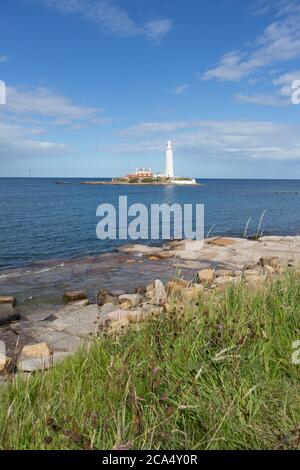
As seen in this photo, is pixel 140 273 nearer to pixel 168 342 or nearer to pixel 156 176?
pixel 168 342

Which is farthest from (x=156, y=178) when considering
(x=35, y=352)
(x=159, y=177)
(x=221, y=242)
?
(x=35, y=352)

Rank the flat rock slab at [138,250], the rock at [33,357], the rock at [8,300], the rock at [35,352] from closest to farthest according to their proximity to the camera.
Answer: the rock at [33,357]
the rock at [35,352]
the rock at [8,300]
the flat rock slab at [138,250]

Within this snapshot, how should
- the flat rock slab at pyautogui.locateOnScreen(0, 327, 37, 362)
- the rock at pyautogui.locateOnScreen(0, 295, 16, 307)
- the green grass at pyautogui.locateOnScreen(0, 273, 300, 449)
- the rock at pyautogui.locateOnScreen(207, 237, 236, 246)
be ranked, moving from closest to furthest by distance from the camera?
the green grass at pyautogui.locateOnScreen(0, 273, 300, 449)
the flat rock slab at pyautogui.locateOnScreen(0, 327, 37, 362)
the rock at pyautogui.locateOnScreen(0, 295, 16, 307)
the rock at pyautogui.locateOnScreen(207, 237, 236, 246)

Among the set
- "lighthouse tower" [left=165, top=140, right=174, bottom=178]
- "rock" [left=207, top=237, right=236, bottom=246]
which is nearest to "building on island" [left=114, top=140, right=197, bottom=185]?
"lighthouse tower" [left=165, top=140, right=174, bottom=178]

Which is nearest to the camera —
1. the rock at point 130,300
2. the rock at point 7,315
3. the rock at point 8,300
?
the rock at point 7,315

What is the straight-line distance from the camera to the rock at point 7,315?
10.4 meters

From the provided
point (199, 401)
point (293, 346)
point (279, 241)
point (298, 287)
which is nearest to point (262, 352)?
point (293, 346)

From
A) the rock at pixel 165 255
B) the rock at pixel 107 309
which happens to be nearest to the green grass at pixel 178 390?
the rock at pixel 107 309

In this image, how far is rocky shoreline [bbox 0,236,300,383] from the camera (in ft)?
22.7

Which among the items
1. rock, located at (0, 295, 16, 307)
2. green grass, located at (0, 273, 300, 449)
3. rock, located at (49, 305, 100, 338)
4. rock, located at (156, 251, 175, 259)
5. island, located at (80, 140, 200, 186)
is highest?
island, located at (80, 140, 200, 186)

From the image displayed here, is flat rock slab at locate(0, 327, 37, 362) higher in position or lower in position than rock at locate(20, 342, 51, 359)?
lower

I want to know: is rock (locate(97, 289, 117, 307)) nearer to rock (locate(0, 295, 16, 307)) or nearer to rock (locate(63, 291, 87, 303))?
rock (locate(63, 291, 87, 303))

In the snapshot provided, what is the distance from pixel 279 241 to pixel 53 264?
502 inches

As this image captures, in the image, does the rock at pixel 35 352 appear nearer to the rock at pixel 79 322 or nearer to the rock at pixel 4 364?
the rock at pixel 4 364
